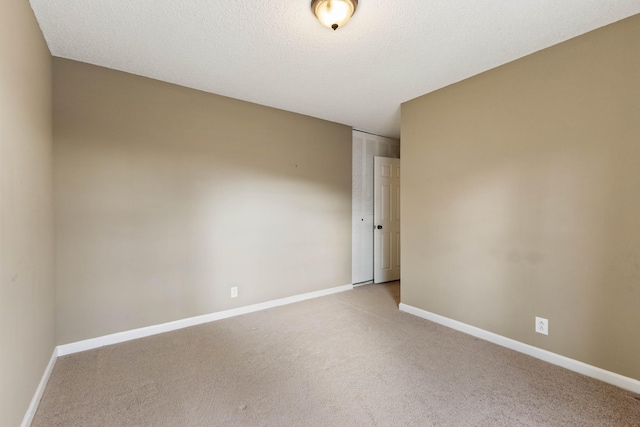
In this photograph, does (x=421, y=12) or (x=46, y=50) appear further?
(x=46, y=50)

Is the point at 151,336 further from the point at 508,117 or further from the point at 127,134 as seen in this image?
the point at 508,117

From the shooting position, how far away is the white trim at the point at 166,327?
2.36m

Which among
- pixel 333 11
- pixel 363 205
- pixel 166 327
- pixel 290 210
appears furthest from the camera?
Result: pixel 363 205

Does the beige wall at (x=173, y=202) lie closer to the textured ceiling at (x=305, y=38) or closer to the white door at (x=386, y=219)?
the textured ceiling at (x=305, y=38)

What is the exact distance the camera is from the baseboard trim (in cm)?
188

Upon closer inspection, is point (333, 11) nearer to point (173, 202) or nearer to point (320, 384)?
point (173, 202)

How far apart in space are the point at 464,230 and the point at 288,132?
2291mm

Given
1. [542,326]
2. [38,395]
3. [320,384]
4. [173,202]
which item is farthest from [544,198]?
[38,395]

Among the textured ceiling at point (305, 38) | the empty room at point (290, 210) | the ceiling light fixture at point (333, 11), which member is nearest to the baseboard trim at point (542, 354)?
the empty room at point (290, 210)

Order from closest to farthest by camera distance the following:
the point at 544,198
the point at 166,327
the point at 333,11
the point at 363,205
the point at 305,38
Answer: the point at 333,11 < the point at 305,38 < the point at 544,198 < the point at 166,327 < the point at 363,205

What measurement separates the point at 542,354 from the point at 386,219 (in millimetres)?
2619

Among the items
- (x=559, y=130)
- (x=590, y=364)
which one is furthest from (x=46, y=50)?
(x=590, y=364)

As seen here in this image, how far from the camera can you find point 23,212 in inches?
61.3

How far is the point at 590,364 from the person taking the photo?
2.01 metres
